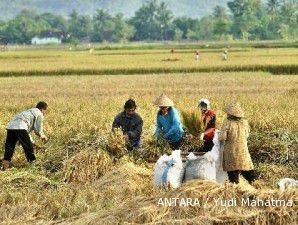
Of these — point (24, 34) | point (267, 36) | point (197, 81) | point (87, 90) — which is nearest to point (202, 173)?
point (87, 90)

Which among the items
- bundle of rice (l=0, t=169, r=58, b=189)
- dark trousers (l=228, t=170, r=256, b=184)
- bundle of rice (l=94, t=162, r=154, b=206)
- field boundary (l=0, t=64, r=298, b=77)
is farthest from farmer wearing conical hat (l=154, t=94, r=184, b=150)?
field boundary (l=0, t=64, r=298, b=77)

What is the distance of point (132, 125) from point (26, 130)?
1603mm

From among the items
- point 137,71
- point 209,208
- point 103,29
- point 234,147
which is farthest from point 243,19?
point 209,208

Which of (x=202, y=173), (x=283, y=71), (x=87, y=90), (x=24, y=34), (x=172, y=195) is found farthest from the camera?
(x=24, y=34)

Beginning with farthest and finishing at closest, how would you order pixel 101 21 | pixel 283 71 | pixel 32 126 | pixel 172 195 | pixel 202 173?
pixel 101 21 → pixel 283 71 → pixel 32 126 → pixel 202 173 → pixel 172 195

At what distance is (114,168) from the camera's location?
950 centimetres

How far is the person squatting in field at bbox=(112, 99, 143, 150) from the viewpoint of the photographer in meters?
10.0

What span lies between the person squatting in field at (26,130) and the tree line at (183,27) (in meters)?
121

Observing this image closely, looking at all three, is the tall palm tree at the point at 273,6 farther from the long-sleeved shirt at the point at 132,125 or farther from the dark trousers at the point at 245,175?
the dark trousers at the point at 245,175

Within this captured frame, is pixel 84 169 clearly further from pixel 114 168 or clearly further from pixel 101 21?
pixel 101 21

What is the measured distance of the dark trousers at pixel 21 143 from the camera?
10367 millimetres

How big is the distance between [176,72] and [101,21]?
167504 mm

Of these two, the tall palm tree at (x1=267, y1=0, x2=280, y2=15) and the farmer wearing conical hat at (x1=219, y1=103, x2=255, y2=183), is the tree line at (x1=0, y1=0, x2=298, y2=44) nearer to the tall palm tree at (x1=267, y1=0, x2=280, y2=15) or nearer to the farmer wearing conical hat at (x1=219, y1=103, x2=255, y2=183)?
the tall palm tree at (x1=267, y1=0, x2=280, y2=15)

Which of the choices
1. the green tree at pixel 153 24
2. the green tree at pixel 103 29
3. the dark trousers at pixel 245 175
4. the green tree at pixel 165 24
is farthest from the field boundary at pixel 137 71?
the green tree at pixel 165 24
